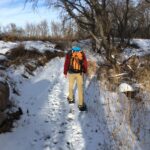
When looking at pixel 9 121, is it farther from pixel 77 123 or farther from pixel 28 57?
pixel 28 57

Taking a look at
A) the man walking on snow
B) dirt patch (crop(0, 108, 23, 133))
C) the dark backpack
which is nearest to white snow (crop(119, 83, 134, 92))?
the man walking on snow

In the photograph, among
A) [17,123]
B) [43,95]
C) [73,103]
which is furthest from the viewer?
[43,95]

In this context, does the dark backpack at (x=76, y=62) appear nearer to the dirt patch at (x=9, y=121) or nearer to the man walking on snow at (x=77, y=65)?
the man walking on snow at (x=77, y=65)

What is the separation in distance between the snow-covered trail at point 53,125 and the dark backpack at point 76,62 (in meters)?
1.15

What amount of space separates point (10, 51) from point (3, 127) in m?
11.8

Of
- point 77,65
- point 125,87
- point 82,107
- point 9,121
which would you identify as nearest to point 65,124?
point 82,107

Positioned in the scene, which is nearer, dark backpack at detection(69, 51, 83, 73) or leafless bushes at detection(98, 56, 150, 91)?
dark backpack at detection(69, 51, 83, 73)

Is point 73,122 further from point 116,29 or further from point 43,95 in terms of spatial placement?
point 116,29

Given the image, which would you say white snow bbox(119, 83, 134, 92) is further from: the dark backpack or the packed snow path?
the dark backpack

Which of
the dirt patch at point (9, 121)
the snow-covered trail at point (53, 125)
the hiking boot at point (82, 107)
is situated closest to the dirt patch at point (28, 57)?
the snow-covered trail at point (53, 125)

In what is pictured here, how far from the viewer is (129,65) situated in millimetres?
16719

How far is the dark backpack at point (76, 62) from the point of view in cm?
1044

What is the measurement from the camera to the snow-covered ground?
7844 millimetres

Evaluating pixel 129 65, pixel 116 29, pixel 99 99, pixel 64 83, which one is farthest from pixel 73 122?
pixel 116 29
